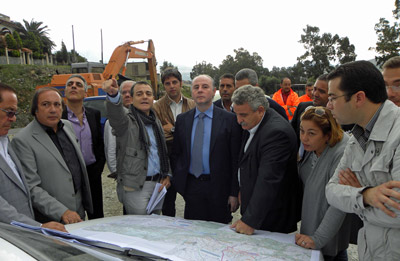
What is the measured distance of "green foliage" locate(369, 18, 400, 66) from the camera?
928 inches

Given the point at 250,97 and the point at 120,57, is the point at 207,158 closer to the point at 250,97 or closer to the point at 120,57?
the point at 250,97

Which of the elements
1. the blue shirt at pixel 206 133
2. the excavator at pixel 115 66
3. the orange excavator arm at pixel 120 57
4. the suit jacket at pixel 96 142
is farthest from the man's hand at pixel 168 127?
the orange excavator arm at pixel 120 57

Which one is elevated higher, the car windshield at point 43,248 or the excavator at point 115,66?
the excavator at point 115,66

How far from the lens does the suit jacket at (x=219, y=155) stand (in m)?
2.90

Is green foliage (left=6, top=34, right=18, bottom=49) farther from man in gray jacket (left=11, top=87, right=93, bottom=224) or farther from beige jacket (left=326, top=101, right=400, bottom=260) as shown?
beige jacket (left=326, top=101, right=400, bottom=260)

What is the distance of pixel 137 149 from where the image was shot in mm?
2779

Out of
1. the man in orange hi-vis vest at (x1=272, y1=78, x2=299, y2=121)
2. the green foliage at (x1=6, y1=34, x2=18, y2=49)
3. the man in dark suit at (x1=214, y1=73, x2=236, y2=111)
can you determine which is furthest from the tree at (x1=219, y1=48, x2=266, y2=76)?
the man in dark suit at (x1=214, y1=73, x2=236, y2=111)

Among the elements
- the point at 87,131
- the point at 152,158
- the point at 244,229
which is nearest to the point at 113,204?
the point at 87,131

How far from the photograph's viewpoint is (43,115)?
2.47 meters

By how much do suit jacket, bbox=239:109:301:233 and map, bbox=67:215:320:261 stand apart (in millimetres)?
215

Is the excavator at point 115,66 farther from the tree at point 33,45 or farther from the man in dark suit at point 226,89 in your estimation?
the tree at point 33,45

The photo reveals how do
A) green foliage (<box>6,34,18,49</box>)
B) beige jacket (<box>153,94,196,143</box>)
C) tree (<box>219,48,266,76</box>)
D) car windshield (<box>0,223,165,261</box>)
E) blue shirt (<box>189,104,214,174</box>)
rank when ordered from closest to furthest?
car windshield (<box>0,223,165,261</box>) → blue shirt (<box>189,104,214,174</box>) → beige jacket (<box>153,94,196,143</box>) → green foliage (<box>6,34,18,49</box>) → tree (<box>219,48,266,76</box>)

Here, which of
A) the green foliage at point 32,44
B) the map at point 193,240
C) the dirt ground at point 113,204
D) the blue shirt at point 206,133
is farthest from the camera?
the green foliage at point 32,44

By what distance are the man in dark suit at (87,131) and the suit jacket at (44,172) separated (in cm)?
88
